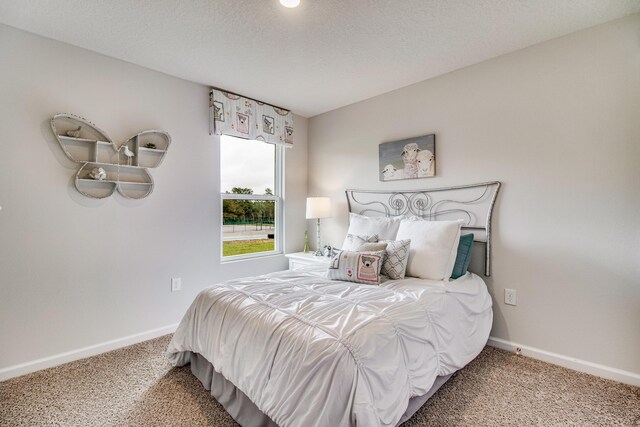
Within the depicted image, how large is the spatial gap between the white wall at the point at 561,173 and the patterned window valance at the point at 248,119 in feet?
5.69

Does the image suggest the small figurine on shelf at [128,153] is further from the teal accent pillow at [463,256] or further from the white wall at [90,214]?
the teal accent pillow at [463,256]

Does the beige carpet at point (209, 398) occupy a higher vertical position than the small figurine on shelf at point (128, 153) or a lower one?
lower

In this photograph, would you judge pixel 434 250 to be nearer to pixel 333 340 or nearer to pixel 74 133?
pixel 333 340

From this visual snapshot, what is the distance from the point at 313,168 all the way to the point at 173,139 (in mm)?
1778

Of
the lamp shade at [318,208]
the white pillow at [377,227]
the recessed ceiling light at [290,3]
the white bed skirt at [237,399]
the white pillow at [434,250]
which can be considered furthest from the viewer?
the lamp shade at [318,208]

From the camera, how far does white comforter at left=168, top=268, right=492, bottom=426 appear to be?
3.90 ft

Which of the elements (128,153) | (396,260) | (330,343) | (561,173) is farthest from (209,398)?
(561,173)

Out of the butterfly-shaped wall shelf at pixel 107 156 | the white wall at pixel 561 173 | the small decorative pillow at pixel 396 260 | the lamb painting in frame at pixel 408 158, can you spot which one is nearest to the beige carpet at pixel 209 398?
the white wall at pixel 561 173

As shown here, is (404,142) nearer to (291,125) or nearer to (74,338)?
(291,125)

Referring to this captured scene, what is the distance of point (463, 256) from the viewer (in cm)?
241

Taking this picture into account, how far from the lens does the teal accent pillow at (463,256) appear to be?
2369 millimetres

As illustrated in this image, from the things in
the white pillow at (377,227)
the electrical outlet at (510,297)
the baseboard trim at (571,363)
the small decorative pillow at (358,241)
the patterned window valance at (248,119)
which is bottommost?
the baseboard trim at (571,363)

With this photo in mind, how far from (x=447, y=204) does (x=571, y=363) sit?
146 cm

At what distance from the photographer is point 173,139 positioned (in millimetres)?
2852
